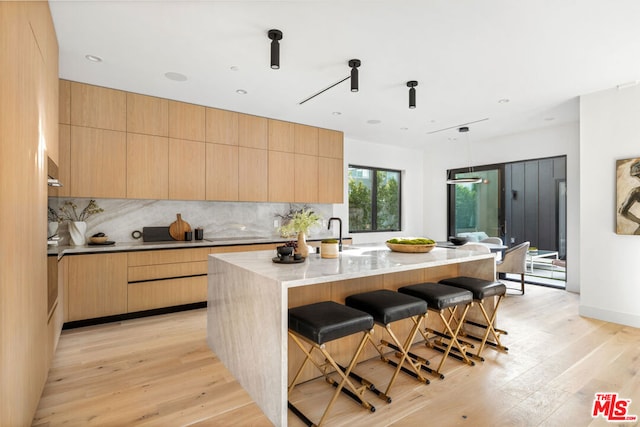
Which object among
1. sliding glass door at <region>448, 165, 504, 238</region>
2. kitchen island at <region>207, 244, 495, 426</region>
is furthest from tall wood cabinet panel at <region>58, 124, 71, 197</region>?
sliding glass door at <region>448, 165, 504, 238</region>

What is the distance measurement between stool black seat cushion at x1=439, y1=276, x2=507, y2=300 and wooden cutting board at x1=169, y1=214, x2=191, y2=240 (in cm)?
339

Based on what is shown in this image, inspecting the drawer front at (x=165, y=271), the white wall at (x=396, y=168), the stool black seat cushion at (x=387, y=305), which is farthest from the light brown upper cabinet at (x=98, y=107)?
the white wall at (x=396, y=168)

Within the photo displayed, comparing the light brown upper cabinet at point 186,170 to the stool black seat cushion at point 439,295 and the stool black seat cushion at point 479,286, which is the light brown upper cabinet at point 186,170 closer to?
the stool black seat cushion at point 439,295

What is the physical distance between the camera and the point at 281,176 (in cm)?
513

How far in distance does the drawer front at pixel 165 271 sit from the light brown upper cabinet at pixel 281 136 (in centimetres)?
206

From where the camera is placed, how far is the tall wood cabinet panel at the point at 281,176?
16.5ft

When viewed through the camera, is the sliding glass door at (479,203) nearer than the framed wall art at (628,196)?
No

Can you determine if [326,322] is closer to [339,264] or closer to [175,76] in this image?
[339,264]

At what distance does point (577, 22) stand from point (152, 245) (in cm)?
459

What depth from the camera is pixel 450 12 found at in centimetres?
235

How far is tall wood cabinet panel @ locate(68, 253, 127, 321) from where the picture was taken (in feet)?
11.1

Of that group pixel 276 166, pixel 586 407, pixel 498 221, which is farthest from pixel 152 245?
pixel 498 221

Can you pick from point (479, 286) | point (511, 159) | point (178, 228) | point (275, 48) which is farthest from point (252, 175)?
point (511, 159)

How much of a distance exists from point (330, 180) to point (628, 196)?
387 centimetres
